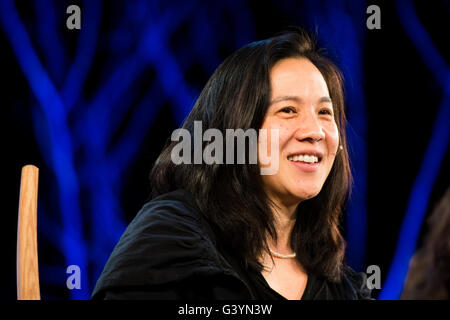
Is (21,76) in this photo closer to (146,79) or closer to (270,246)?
(146,79)

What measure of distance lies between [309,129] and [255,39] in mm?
2411

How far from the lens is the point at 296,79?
1705 mm

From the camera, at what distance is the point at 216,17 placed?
411cm

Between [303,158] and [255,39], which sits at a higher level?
[255,39]

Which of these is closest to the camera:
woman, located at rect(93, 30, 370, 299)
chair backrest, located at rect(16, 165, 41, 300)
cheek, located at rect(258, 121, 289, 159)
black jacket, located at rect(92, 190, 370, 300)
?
chair backrest, located at rect(16, 165, 41, 300)

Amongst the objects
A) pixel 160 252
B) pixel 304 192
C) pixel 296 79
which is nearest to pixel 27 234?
pixel 160 252

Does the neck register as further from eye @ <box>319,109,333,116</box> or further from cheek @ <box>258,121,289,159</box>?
eye @ <box>319,109,333,116</box>

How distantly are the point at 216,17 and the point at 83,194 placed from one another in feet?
5.38

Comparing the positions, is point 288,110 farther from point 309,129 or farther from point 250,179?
point 250,179

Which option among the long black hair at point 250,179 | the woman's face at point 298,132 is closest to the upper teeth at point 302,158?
the woman's face at point 298,132

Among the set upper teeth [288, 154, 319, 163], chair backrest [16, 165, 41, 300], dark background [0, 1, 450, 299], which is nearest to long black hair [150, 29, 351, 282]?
upper teeth [288, 154, 319, 163]

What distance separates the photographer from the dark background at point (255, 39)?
384 centimetres

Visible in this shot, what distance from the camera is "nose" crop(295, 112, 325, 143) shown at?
5.40 ft

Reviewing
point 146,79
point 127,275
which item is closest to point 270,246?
point 127,275
